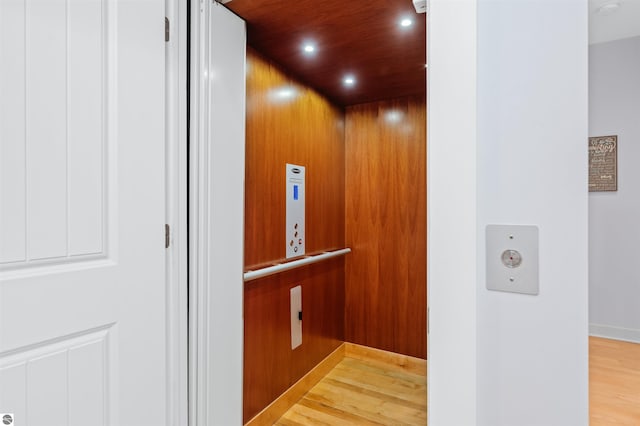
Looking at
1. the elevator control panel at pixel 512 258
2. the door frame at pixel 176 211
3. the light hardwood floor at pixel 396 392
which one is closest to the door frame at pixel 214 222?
the door frame at pixel 176 211

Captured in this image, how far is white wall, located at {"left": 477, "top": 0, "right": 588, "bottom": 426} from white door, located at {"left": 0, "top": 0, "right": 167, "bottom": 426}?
40.7 inches

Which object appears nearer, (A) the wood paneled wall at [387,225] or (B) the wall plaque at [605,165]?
(B) the wall plaque at [605,165]

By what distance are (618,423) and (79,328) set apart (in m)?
1.46

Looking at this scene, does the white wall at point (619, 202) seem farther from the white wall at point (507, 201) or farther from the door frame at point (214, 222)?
the door frame at point (214, 222)

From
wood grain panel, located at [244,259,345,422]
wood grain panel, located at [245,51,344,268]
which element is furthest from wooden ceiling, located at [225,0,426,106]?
wood grain panel, located at [244,259,345,422]

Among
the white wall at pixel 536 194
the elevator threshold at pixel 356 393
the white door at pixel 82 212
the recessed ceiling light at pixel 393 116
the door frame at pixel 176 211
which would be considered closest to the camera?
the white wall at pixel 536 194

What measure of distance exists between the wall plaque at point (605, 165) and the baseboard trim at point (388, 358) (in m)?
1.89

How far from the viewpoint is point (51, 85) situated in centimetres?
90

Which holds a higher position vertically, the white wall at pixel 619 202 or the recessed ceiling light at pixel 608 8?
the recessed ceiling light at pixel 608 8

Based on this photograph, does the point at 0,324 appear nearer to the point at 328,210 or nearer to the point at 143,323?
the point at 143,323

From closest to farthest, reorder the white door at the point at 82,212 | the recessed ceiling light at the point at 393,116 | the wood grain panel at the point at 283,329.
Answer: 1. the white door at the point at 82,212
2. the wood grain panel at the point at 283,329
3. the recessed ceiling light at the point at 393,116

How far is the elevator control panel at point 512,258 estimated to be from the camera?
0.63m

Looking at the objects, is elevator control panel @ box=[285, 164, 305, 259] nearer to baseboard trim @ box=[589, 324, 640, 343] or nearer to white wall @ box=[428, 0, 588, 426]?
white wall @ box=[428, 0, 588, 426]

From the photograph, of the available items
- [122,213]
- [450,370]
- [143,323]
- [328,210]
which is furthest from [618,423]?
[328,210]
